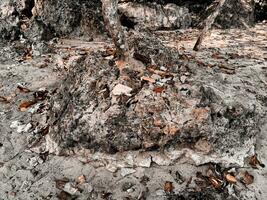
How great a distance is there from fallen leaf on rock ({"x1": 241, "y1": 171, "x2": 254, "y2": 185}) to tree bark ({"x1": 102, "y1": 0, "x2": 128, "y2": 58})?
2.14 m

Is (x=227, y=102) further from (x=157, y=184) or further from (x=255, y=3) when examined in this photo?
(x=255, y=3)

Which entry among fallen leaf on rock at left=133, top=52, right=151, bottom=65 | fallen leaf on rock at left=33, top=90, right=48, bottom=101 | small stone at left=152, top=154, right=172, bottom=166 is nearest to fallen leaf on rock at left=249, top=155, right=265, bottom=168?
small stone at left=152, top=154, right=172, bottom=166

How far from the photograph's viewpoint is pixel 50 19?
829 centimetres

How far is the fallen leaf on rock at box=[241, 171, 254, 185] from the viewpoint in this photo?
4059mm

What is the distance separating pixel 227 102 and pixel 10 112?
3039 mm

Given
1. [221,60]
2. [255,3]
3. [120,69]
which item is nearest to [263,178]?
[120,69]

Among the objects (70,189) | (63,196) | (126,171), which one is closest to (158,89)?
(126,171)

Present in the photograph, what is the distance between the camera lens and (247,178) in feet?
13.5

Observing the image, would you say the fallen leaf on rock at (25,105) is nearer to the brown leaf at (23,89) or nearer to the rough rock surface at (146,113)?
the brown leaf at (23,89)

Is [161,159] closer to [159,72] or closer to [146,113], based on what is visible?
[146,113]

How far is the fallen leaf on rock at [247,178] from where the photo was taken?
406cm

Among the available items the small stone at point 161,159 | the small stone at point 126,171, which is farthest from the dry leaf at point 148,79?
the small stone at point 126,171

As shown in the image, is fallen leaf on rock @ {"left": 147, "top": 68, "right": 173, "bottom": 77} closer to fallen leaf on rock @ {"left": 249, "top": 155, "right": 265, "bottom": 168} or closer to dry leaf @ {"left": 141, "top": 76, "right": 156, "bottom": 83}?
dry leaf @ {"left": 141, "top": 76, "right": 156, "bottom": 83}

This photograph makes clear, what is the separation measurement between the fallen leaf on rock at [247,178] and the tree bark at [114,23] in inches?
84.3
